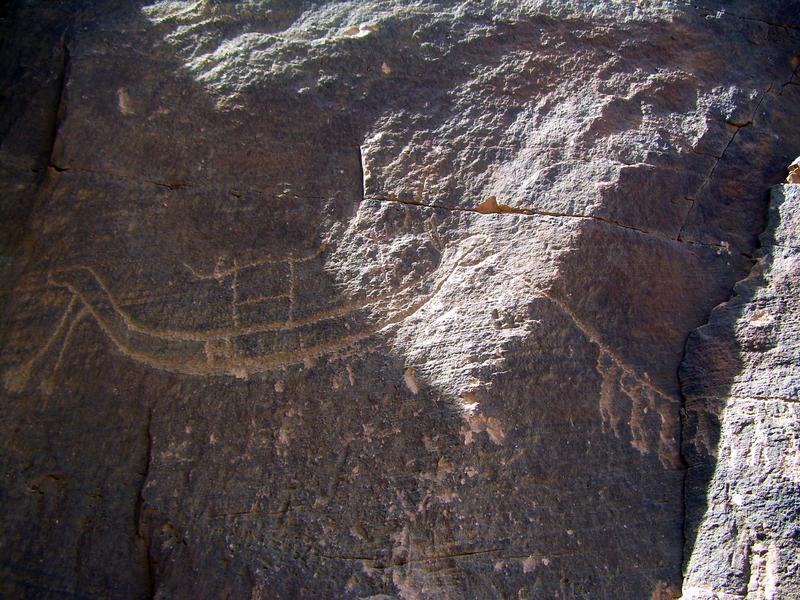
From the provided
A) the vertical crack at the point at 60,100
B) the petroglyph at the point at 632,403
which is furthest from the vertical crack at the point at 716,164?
the vertical crack at the point at 60,100

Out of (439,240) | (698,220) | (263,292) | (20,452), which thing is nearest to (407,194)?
(439,240)

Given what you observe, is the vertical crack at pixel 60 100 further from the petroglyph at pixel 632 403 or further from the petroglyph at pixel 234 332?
the petroglyph at pixel 632 403

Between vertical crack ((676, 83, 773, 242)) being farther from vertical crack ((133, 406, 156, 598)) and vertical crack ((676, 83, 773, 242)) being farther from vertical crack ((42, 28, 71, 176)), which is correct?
vertical crack ((42, 28, 71, 176))

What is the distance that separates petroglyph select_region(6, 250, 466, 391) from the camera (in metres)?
2.37

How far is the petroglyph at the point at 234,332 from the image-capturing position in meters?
2.37

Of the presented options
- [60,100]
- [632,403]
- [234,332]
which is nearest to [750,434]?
[632,403]

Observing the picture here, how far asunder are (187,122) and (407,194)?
768 millimetres

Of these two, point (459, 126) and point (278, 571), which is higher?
point (459, 126)

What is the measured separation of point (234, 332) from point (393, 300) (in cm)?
49

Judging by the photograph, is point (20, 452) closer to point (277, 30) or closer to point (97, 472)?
point (97, 472)

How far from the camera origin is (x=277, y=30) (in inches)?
110

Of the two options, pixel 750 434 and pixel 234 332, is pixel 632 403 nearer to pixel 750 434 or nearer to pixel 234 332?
pixel 750 434

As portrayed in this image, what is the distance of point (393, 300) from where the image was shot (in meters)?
2.42

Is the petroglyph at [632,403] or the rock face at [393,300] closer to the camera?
the rock face at [393,300]
